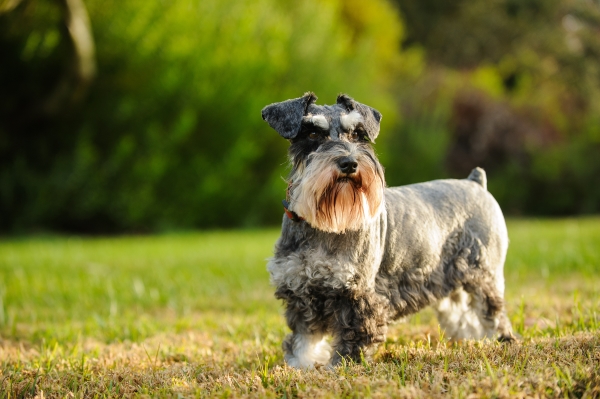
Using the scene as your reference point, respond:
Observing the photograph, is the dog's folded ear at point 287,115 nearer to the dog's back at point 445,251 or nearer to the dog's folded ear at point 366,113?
the dog's folded ear at point 366,113

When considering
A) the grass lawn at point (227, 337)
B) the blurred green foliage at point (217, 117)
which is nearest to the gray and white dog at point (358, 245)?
the grass lawn at point (227, 337)

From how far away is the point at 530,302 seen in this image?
18.8ft

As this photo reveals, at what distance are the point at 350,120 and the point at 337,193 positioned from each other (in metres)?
0.53

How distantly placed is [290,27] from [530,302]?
14.6 m

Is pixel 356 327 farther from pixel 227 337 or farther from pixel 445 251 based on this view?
pixel 227 337

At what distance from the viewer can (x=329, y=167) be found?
3.52 metres

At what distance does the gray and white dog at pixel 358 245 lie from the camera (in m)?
3.60

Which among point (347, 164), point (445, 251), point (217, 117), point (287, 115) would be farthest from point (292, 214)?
point (217, 117)

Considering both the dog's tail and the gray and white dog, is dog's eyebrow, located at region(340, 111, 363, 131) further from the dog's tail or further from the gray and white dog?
the dog's tail

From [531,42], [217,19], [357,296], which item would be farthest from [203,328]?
[531,42]

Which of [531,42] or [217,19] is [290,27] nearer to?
[217,19]

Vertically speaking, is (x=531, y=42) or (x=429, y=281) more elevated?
(x=531, y=42)

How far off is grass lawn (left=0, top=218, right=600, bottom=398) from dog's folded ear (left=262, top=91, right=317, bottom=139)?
4.61 ft

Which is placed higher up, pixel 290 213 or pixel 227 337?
pixel 290 213
